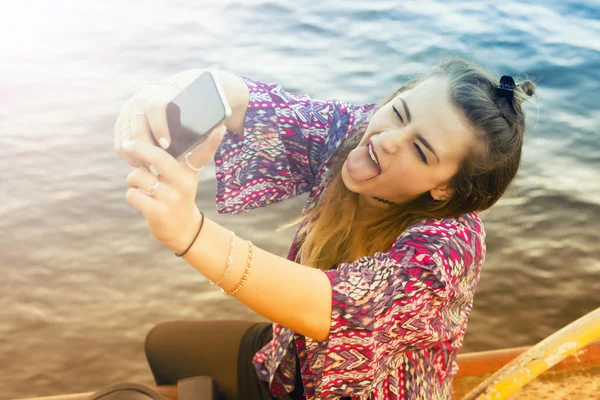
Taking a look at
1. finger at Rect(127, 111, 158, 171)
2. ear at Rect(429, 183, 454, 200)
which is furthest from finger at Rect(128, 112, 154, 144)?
ear at Rect(429, 183, 454, 200)

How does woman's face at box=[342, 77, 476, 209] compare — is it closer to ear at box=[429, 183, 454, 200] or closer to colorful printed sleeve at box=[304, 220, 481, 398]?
ear at box=[429, 183, 454, 200]

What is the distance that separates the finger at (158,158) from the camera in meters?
0.78

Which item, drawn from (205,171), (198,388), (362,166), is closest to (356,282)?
(362,166)

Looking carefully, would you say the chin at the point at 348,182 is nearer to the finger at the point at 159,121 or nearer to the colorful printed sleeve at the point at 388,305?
the colorful printed sleeve at the point at 388,305

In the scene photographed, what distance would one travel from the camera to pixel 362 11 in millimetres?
5180

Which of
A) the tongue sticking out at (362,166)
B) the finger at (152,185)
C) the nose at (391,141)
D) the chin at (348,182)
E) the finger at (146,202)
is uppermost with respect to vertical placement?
the finger at (152,185)

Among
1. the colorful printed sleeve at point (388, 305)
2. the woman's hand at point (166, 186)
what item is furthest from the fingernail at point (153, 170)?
the colorful printed sleeve at point (388, 305)

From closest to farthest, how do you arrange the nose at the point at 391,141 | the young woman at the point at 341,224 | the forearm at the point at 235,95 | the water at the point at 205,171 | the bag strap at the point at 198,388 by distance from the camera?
the young woman at the point at 341,224
the nose at the point at 391,141
the forearm at the point at 235,95
the bag strap at the point at 198,388
the water at the point at 205,171

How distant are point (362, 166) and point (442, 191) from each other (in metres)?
0.16

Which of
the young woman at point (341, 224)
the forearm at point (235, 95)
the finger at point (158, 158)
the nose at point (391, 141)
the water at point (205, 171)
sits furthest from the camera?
the water at point (205, 171)

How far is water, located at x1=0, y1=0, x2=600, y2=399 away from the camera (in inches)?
102

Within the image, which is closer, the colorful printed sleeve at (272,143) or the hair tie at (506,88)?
the hair tie at (506,88)

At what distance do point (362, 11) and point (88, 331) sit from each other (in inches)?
140

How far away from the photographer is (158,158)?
780mm
